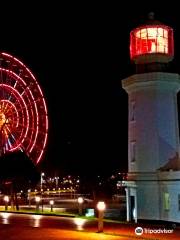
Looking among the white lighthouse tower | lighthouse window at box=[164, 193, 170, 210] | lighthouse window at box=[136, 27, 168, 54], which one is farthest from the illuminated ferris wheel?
lighthouse window at box=[164, 193, 170, 210]

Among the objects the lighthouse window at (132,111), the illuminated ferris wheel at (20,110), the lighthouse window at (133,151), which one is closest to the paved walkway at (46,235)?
the lighthouse window at (133,151)

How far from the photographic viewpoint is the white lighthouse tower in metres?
32.8

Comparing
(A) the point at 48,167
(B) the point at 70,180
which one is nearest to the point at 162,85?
(A) the point at 48,167

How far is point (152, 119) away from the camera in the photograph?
110ft

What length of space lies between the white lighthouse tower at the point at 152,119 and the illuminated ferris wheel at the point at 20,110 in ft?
30.0

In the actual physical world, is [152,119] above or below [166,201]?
above

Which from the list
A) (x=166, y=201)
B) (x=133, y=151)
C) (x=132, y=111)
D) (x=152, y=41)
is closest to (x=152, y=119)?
(x=132, y=111)

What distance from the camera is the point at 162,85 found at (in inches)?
1307

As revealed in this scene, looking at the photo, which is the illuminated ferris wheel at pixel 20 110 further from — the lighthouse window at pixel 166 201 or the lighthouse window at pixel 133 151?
the lighthouse window at pixel 166 201

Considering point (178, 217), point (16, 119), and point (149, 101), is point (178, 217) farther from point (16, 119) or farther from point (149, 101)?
point (16, 119)

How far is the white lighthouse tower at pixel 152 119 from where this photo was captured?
108ft

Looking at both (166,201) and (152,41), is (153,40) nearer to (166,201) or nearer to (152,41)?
(152,41)

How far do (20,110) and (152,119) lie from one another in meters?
12.0

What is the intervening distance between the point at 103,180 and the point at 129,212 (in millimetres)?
46257
